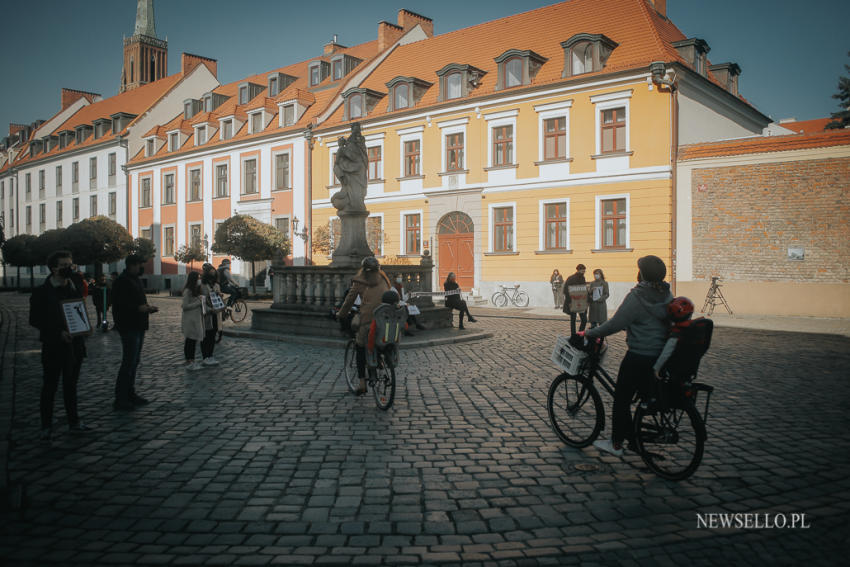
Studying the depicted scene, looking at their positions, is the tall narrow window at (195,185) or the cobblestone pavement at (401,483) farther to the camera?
the tall narrow window at (195,185)

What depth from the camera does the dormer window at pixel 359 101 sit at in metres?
34.1

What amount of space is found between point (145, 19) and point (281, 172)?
191ft

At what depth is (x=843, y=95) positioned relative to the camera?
39.7 metres

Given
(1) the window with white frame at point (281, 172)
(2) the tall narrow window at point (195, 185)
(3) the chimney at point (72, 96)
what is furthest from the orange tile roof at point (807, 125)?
(3) the chimney at point (72, 96)

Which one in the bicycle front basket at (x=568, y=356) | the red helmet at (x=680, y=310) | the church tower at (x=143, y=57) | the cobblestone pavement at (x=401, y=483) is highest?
the church tower at (x=143, y=57)

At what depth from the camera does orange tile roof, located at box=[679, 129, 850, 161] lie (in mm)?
21141

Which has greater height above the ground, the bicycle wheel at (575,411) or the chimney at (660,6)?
Result: the chimney at (660,6)

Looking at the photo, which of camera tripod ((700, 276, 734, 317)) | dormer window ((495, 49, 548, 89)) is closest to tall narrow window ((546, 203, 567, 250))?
dormer window ((495, 49, 548, 89))

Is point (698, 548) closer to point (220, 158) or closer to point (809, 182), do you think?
point (809, 182)

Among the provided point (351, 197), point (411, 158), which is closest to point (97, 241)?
point (411, 158)

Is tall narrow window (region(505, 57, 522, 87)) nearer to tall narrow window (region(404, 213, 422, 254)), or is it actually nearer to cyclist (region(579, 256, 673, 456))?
tall narrow window (region(404, 213, 422, 254))

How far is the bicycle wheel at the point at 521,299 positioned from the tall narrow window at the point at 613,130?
675 cm

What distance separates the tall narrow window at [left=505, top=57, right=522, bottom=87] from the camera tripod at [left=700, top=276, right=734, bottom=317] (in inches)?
475

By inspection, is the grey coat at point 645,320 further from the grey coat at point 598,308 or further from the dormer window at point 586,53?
the dormer window at point 586,53
